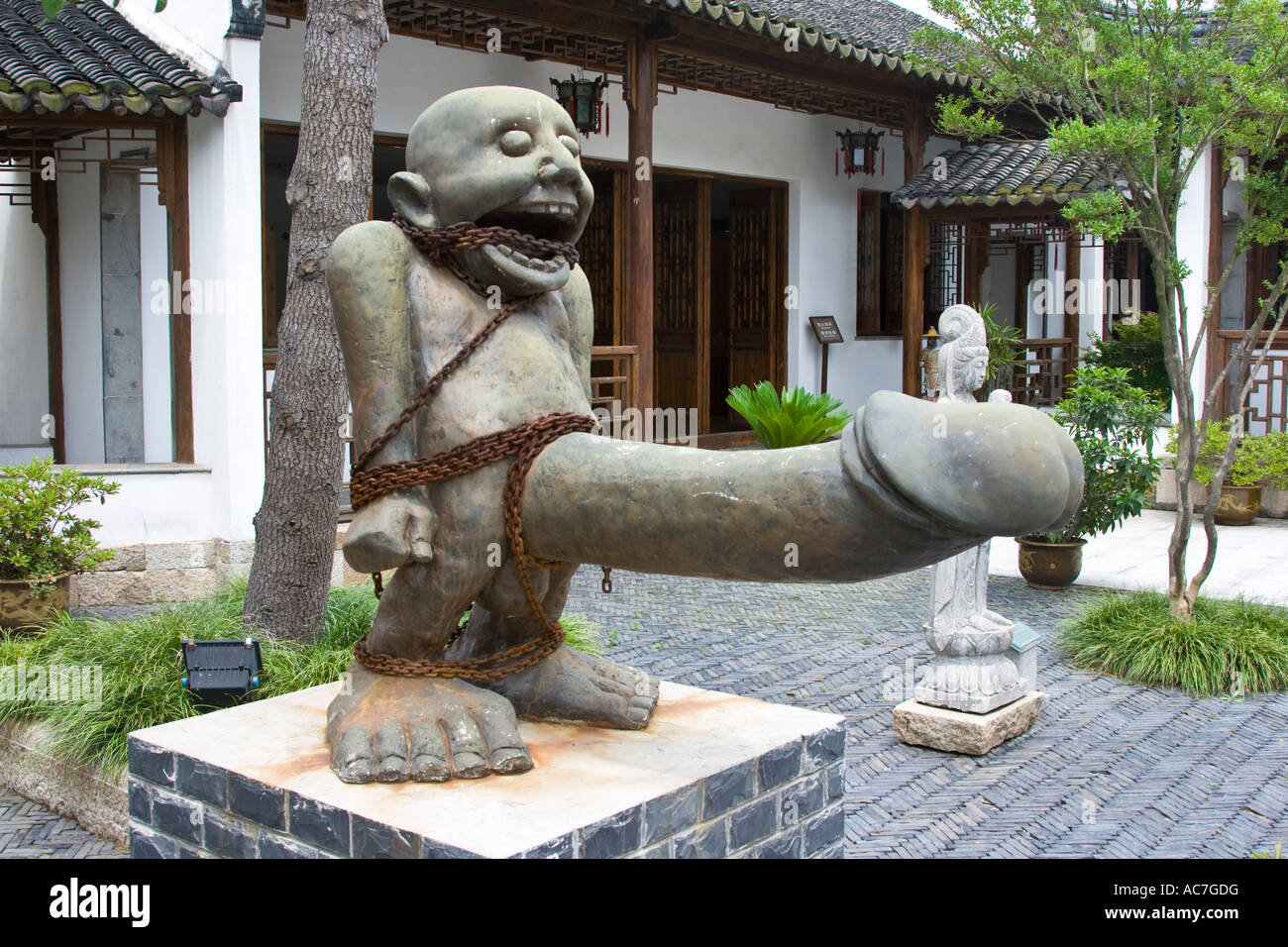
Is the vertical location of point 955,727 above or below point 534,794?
below

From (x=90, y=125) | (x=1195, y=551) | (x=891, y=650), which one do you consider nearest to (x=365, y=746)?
(x=891, y=650)

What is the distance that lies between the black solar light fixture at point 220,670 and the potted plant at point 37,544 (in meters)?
2.58

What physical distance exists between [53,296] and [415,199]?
869cm

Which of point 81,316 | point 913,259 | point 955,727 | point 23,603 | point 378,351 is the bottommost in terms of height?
point 955,727

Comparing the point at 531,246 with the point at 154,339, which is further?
the point at 154,339

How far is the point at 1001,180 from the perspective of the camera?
1179 cm

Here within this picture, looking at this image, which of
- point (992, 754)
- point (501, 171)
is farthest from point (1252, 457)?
point (501, 171)

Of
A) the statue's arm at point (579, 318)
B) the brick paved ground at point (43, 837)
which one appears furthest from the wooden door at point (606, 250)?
the statue's arm at point (579, 318)

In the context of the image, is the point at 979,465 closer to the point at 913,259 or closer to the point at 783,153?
the point at 913,259

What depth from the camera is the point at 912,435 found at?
6.58 ft

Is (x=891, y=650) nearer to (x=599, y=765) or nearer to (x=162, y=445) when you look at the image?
(x=599, y=765)

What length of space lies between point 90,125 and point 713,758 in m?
6.59

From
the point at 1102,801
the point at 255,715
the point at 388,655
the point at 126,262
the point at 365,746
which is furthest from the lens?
the point at 126,262

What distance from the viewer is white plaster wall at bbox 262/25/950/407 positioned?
31.9 feet
